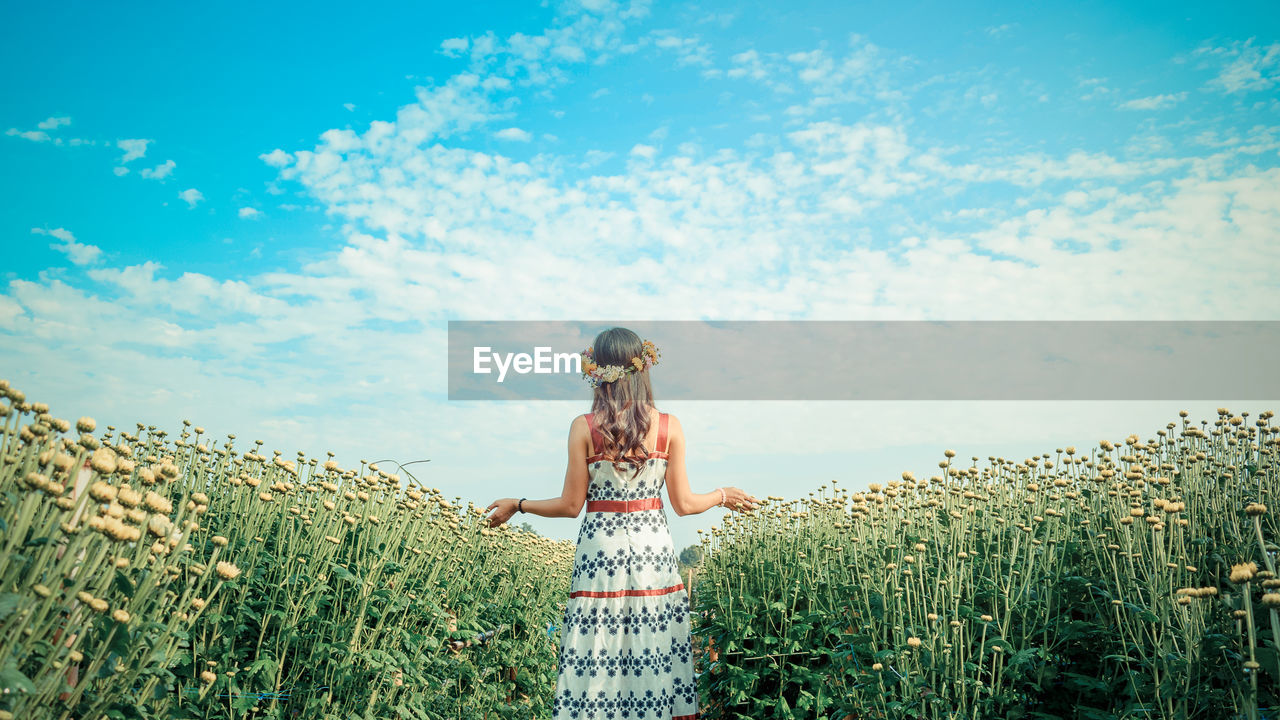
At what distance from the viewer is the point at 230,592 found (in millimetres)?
3408

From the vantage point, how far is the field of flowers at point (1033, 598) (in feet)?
9.62

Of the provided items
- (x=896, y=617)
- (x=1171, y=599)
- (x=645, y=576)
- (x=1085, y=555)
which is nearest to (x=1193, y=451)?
(x=1085, y=555)

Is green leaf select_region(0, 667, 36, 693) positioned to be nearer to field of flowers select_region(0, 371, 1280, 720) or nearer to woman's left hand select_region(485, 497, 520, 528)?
field of flowers select_region(0, 371, 1280, 720)

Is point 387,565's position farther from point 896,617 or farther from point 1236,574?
point 1236,574

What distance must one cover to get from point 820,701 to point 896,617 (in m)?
1.11

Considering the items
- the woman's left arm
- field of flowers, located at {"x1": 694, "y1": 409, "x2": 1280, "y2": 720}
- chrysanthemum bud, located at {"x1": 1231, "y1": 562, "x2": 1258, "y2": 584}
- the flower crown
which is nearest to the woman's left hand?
the woman's left arm

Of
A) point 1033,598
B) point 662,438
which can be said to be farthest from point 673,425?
point 1033,598

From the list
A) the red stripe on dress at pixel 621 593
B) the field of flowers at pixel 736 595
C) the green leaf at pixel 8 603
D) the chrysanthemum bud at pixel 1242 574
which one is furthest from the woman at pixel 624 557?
the green leaf at pixel 8 603

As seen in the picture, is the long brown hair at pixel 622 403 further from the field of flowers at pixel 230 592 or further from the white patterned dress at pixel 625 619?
the field of flowers at pixel 230 592

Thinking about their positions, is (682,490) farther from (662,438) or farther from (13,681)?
(13,681)

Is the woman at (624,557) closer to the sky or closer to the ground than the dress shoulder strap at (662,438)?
closer to the ground

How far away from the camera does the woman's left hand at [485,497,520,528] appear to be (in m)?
4.12

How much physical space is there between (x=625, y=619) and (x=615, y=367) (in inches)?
55.5

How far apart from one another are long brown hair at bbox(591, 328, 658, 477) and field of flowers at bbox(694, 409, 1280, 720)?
1323mm
